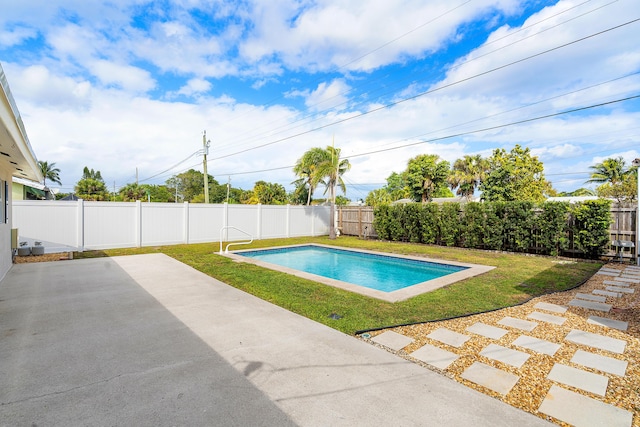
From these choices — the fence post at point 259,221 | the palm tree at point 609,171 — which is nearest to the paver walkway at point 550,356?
the fence post at point 259,221

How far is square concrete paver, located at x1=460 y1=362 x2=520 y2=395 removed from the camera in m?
2.41

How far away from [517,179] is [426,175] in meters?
8.99

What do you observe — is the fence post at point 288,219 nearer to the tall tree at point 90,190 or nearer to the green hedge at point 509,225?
the green hedge at point 509,225

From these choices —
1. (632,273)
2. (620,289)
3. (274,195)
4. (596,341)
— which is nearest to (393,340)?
(596,341)

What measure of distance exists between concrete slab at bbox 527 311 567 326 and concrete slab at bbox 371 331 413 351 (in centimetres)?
202

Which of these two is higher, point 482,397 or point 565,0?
point 565,0

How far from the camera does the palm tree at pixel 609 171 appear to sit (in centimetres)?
2544

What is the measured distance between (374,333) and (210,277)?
408 centimetres

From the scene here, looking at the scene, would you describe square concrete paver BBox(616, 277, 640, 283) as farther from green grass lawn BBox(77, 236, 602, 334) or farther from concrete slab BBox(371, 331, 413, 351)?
concrete slab BBox(371, 331, 413, 351)

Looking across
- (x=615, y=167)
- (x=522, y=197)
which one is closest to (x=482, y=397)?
(x=522, y=197)

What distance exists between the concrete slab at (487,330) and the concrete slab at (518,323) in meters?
0.25

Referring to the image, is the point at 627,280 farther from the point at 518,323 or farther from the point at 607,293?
the point at 518,323

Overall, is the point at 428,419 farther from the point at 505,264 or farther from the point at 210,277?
the point at 505,264

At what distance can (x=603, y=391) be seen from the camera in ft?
7.75
